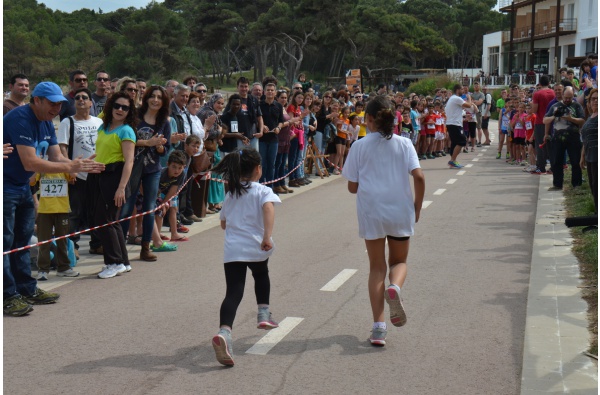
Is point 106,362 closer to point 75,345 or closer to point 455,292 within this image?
point 75,345

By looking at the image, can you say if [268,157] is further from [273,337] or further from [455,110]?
[273,337]

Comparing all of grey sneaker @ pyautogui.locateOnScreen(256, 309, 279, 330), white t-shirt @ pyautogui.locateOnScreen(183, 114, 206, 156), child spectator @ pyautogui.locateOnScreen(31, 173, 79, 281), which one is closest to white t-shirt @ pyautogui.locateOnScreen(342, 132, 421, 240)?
grey sneaker @ pyautogui.locateOnScreen(256, 309, 279, 330)

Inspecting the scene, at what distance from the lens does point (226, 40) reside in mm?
73500

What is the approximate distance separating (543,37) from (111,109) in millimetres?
69082

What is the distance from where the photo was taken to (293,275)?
8531 millimetres

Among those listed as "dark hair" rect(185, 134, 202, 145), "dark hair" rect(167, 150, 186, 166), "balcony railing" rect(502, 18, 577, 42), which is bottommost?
"dark hair" rect(167, 150, 186, 166)

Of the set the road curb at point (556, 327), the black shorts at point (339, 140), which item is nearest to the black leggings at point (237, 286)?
the road curb at point (556, 327)

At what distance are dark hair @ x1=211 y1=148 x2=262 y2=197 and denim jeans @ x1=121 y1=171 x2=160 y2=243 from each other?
134 inches

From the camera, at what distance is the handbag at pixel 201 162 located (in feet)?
39.3

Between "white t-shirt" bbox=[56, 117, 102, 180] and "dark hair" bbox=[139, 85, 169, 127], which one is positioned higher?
"dark hair" bbox=[139, 85, 169, 127]

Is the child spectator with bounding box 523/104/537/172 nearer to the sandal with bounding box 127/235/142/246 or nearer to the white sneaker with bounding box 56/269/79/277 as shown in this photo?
the sandal with bounding box 127/235/142/246

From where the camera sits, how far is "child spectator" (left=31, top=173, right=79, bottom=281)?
8.48 m

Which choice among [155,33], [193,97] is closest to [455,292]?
[193,97]

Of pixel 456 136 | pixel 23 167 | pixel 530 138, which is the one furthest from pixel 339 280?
pixel 456 136
